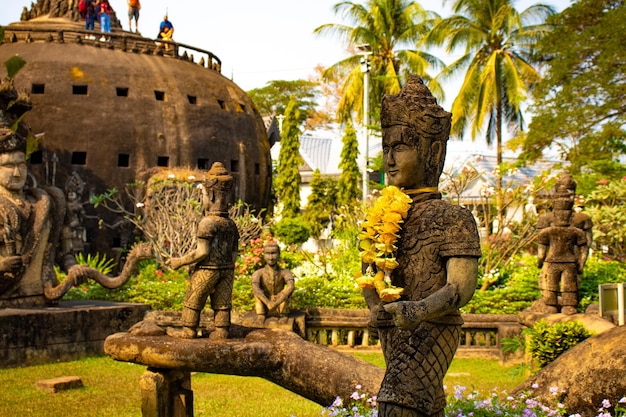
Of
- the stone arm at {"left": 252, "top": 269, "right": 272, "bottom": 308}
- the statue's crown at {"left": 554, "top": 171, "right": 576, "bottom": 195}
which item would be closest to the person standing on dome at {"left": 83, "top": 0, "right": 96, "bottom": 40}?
the stone arm at {"left": 252, "top": 269, "right": 272, "bottom": 308}

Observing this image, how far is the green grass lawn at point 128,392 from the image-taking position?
302 inches

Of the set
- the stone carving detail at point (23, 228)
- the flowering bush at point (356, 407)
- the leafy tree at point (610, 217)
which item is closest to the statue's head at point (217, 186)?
the flowering bush at point (356, 407)

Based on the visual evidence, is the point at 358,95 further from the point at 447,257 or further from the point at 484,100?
the point at 447,257

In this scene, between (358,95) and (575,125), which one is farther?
(358,95)

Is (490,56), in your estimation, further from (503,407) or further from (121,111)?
(503,407)

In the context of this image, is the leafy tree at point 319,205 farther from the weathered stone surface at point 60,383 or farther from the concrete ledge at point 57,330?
the weathered stone surface at point 60,383

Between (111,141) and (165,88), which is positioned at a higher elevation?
(165,88)

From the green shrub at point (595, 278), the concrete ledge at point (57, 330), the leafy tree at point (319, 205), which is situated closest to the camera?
the concrete ledge at point (57, 330)

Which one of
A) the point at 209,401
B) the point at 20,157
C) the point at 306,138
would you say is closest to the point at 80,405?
the point at 209,401

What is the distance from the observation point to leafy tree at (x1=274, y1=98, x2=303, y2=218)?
31.6 metres

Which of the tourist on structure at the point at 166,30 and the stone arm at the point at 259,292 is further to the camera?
the tourist on structure at the point at 166,30

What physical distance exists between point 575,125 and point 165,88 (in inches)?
492

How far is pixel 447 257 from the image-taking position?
3867 mm

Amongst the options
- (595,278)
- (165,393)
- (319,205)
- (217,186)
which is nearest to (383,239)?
(165,393)
